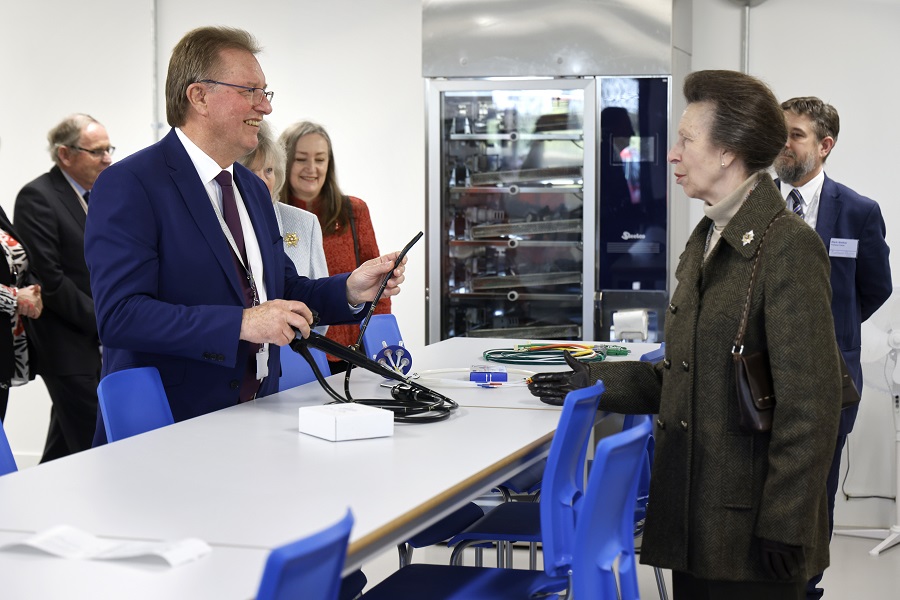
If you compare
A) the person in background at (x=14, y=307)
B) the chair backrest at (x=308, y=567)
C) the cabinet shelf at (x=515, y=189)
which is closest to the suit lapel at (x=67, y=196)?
the person in background at (x=14, y=307)

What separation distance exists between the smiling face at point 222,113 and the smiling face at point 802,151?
2.23 metres

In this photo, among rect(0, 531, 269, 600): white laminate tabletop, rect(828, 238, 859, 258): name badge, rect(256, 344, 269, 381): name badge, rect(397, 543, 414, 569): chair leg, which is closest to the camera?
rect(0, 531, 269, 600): white laminate tabletop

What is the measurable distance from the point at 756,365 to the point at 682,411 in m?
0.23

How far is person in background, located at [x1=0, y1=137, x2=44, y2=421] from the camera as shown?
4.34 m

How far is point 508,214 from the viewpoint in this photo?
6.00m

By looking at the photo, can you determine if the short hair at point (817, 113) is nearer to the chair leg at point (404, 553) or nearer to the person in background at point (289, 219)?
the person in background at point (289, 219)

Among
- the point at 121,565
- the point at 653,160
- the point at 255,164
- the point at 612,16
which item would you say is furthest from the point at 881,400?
the point at 121,565

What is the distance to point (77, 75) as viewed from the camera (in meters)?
6.81

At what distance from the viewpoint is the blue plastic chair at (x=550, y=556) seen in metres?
2.27

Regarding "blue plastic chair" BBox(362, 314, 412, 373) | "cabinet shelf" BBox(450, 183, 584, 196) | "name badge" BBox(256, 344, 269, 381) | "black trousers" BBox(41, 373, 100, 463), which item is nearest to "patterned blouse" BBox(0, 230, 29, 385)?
"black trousers" BBox(41, 373, 100, 463)

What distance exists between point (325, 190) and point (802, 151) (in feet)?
6.77

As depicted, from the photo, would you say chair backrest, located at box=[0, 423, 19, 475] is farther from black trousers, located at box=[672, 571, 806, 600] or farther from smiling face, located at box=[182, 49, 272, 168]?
black trousers, located at box=[672, 571, 806, 600]

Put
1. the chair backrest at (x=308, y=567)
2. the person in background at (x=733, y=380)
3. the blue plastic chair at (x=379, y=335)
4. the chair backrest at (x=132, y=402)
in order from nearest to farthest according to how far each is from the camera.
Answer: the chair backrest at (x=308, y=567) → the person in background at (x=733, y=380) → the chair backrest at (x=132, y=402) → the blue plastic chair at (x=379, y=335)

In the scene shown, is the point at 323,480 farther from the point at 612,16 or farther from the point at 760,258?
the point at 612,16
